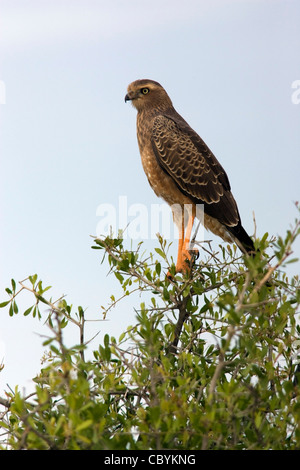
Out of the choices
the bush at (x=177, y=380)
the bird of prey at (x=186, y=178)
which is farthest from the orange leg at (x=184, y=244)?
the bush at (x=177, y=380)

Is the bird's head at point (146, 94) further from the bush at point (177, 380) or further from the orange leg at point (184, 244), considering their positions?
the bush at point (177, 380)

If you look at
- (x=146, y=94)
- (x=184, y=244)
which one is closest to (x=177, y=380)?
(x=184, y=244)

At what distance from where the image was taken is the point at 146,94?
7.57 metres

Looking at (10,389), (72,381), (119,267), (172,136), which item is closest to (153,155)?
(172,136)

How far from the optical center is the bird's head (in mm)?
7547

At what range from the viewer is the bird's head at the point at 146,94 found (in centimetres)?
755

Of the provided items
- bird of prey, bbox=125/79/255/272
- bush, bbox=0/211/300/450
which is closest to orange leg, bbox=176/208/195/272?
bird of prey, bbox=125/79/255/272

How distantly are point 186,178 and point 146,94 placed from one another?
4.88ft

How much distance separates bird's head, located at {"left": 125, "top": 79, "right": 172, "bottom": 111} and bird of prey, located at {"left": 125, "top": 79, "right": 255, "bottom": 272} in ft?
0.81

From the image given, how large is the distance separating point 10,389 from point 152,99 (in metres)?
4.58

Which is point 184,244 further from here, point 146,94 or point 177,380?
point 177,380

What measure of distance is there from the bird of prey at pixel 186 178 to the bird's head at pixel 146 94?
0.25 meters

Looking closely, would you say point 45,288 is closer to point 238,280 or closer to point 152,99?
point 238,280

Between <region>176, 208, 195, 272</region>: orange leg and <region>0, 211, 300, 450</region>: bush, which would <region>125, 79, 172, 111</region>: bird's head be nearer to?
<region>176, 208, 195, 272</region>: orange leg
